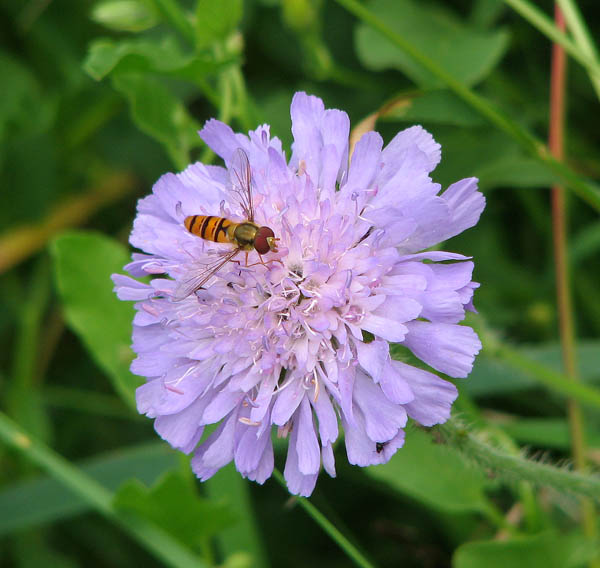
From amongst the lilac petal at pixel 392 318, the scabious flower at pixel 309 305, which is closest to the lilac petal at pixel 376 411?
the scabious flower at pixel 309 305

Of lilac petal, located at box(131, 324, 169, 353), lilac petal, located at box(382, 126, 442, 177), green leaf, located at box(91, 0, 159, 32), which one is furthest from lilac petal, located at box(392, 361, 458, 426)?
green leaf, located at box(91, 0, 159, 32)

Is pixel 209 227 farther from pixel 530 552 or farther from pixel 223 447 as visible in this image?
pixel 530 552

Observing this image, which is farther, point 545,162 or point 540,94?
point 540,94

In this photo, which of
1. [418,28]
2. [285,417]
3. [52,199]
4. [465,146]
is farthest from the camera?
[52,199]

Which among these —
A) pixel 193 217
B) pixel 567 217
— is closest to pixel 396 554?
pixel 567 217

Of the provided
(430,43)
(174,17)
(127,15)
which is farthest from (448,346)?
(430,43)

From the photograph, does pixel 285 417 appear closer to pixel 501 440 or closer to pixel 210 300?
pixel 210 300

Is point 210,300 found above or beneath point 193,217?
beneath

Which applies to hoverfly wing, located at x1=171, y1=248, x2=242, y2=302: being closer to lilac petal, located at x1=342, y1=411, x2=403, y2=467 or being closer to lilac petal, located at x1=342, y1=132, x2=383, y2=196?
lilac petal, located at x1=342, y1=132, x2=383, y2=196
